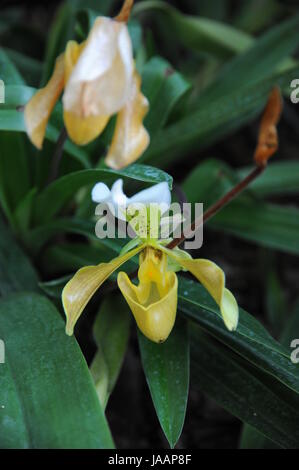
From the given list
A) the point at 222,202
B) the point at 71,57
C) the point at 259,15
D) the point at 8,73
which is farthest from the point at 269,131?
the point at 259,15

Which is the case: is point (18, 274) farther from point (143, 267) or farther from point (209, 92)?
point (209, 92)

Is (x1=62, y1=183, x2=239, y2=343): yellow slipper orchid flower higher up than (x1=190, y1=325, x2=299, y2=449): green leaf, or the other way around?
(x1=62, y1=183, x2=239, y2=343): yellow slipper orchid flower

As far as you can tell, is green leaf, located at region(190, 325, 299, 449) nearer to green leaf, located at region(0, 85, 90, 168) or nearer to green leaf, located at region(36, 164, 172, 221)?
green leaf, located at region(36, 164, 172, 221)

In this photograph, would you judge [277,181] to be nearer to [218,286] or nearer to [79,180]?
[79,180]

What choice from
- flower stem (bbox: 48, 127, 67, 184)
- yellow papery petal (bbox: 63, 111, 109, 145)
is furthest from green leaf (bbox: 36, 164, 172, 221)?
yellow papery petal (bbox: 63, 111, 109, 145)

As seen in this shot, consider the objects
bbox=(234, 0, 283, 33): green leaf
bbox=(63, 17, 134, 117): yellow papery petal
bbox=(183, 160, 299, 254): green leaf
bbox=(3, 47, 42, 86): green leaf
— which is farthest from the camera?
bbox=(234, 0, 283, 33): green leaf
